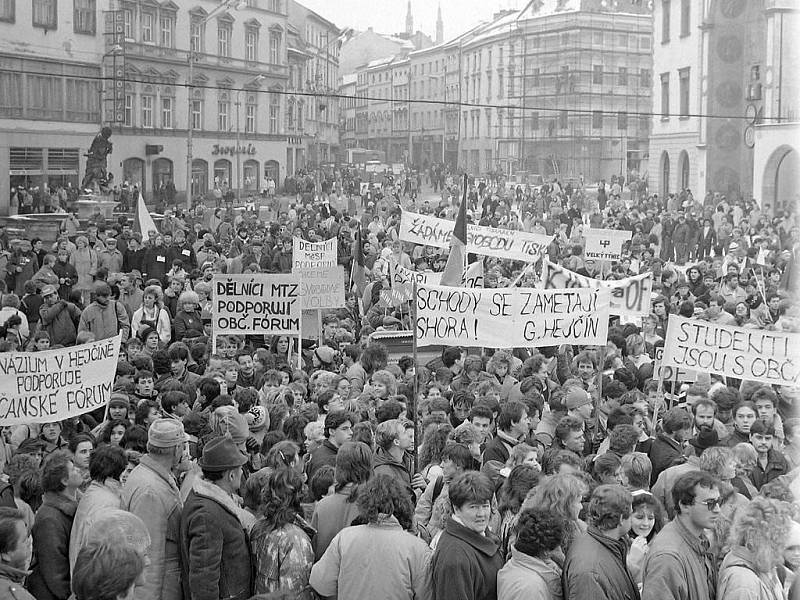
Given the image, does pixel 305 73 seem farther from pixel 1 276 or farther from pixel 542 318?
pixel 542 318

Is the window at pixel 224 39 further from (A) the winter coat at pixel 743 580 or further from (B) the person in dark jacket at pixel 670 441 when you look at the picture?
(A) the winter coat at pixel 743 580

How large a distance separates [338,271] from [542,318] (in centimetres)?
409

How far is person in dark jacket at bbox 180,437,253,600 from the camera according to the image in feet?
18.3

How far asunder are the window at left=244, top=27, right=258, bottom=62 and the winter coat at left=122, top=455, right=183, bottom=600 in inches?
2203

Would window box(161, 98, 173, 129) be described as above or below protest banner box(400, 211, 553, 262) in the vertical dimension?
above

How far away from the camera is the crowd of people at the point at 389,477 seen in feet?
16.7

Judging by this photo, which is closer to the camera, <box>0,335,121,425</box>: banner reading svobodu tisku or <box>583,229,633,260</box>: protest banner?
<box>0,335,121,425</box>: banner reading svobodu tisku

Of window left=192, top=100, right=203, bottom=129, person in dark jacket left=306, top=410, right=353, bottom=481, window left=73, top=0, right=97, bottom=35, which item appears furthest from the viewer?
window left=192, top=100, right=203, bottom=129

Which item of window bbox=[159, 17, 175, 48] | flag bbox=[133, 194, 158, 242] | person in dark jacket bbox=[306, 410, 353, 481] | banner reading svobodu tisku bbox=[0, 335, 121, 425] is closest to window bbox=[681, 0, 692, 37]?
window bbox=[159, 17, 175, 48]

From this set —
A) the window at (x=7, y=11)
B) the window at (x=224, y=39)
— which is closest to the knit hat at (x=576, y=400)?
the window at (x=7, y=11)

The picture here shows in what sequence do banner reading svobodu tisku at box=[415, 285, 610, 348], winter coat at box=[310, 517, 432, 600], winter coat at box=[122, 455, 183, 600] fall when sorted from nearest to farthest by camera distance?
winter coat at box=[310, 517, 432, 600], winter coat at box=[122, 455, 183, 600], banner reading svobodu tisku at box=[415, 285, 610, 348]

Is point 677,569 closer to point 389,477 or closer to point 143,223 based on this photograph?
point 389,477

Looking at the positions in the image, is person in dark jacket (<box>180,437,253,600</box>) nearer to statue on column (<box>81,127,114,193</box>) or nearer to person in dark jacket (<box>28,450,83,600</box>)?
person in dark jacket (<box>28,450,83,600</box>)

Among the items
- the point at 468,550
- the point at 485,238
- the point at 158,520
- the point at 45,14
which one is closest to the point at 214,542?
the point at 158,520
